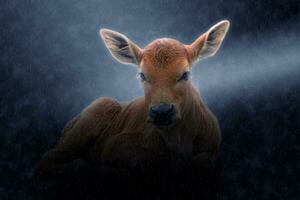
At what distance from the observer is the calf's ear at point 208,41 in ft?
6.97

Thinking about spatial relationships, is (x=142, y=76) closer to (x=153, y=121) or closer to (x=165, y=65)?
(x=165, y=65)

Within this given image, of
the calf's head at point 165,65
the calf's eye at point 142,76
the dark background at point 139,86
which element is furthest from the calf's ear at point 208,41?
the dark background at point 139,86

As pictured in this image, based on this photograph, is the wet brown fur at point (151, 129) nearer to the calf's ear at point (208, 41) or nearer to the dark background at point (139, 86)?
the calf's ear at point (208, 41)

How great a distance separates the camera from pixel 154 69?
2033 millimetres

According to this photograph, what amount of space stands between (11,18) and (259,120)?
4.61ft

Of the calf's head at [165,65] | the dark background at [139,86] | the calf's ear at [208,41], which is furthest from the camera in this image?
the dark background at [139,86]

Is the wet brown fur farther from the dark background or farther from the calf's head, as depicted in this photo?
the dark background

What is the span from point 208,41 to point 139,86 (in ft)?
1.94

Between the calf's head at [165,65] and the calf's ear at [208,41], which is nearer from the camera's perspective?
the calf's head at [165,65]

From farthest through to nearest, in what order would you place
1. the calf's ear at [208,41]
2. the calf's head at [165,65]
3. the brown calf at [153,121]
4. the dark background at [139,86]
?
the dark background at [139,86] < the calf's ear at [208,41] < the brown calf at [153,121] < the calf's head at [165,65]

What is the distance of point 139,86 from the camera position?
8.70ft

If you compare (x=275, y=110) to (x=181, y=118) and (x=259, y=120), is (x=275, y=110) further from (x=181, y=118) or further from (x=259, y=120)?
(x=181, y=118)

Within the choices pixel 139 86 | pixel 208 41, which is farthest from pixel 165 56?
pixel 139 86

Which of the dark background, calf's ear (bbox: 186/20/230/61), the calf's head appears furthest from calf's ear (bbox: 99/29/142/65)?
the dark background
